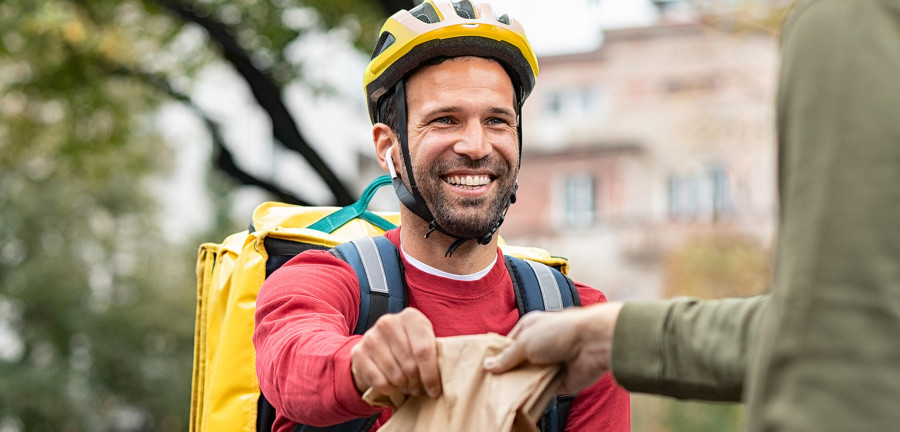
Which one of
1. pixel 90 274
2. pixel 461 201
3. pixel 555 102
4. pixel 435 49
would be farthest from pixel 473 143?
pixel 555 102

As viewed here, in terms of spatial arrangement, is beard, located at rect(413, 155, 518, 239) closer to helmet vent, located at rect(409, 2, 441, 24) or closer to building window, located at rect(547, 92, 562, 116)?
helmet vent, located at rect(409, 2, 441, 24)

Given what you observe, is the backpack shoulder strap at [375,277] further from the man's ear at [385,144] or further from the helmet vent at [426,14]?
the helmet vent at [426,14]

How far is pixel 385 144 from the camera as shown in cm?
375

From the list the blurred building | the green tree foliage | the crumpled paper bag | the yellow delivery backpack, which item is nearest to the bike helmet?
the yellow delivery backpack

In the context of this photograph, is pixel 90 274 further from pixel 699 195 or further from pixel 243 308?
pixel 243 308

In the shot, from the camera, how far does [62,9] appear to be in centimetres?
1190

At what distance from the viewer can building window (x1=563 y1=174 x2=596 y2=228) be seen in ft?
121

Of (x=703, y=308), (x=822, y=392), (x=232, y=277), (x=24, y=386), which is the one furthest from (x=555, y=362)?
(x=24, y=386)

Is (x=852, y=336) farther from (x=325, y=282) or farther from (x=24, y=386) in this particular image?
(x=24, y=386)

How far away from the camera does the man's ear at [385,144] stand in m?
3.68

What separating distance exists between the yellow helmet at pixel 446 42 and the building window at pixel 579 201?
32.9m

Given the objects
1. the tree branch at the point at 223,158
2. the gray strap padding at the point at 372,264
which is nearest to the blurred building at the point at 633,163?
the tree branch at the point at 223,158

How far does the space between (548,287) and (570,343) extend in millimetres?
1340

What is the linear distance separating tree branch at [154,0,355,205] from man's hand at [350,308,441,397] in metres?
8.38
